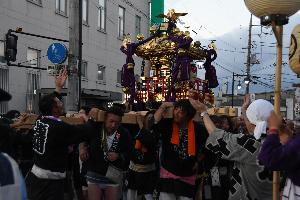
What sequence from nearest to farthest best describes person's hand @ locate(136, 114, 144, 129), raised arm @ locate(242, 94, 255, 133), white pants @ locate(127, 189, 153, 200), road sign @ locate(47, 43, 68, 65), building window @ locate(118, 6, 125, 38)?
raised arm @ locate(242, 94, 255, 133), person's hand @ locate(136, 114, 144, 129), white pants @ locate(127, 189, 153, 200), road sign @ locate(47, 43, 68, 65), building window @ locate(118, 6, 125, 38)

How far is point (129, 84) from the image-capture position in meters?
10.2

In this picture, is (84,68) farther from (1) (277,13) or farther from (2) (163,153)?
(1) (277,13)

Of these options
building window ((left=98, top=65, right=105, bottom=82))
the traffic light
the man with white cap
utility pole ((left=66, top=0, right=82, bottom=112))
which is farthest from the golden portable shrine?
building window ((left=98, top=65, right=105, bottom=82))

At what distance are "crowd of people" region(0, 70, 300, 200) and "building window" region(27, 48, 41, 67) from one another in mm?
9188

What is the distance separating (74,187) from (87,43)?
12709 mm

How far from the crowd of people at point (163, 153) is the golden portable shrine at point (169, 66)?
80.4 inches

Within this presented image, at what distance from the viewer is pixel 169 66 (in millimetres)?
10477

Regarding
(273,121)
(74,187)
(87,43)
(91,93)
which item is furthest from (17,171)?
(87,43)

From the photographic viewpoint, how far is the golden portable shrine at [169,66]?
9.58 meters

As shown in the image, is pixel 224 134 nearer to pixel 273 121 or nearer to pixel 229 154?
pixel 229 154

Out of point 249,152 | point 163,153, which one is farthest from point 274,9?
point 163,153

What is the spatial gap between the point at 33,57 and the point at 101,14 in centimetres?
584

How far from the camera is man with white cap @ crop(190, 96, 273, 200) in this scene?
412cm

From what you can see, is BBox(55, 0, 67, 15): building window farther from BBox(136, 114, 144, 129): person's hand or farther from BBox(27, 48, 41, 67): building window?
BBox(136, 114, 144, 129): person's hand
